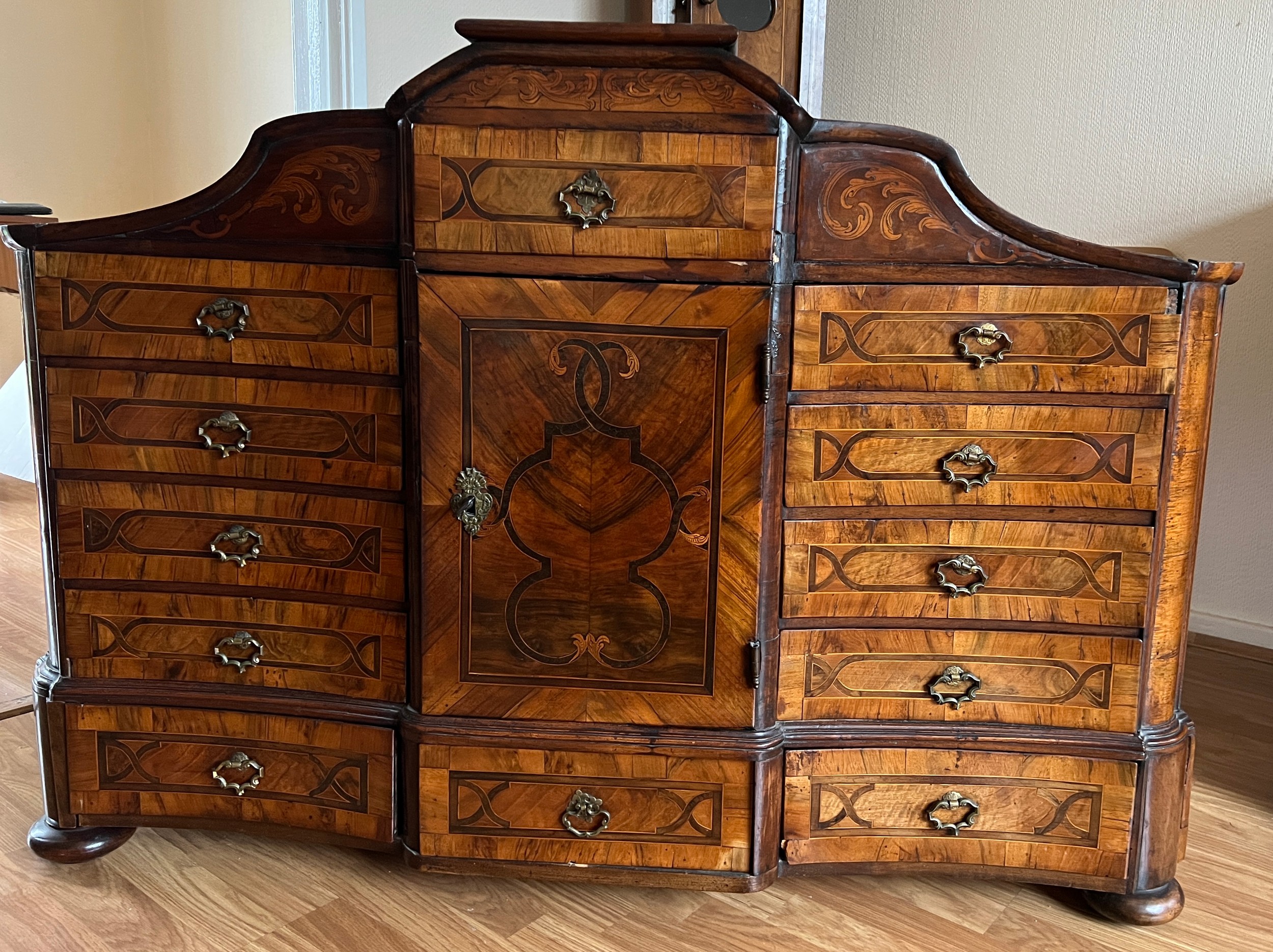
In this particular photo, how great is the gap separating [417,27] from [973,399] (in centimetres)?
162

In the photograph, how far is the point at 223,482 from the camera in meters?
1.49

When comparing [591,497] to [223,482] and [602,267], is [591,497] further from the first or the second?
[223,482]

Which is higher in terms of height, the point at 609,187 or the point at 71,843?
the point at 609,187

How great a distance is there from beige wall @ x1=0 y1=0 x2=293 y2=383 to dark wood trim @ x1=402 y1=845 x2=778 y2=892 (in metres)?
2.48

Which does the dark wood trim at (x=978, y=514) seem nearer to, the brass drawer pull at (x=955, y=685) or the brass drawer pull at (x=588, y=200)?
the brass drawer pull at (x=955, y=685)

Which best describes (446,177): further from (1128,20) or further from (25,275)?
(1128,20)

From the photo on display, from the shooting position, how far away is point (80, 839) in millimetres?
1601

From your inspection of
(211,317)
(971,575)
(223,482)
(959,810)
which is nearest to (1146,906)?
(959,810)

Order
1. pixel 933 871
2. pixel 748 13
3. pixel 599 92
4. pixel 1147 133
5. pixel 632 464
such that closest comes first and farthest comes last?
pixel 599 92 < pixel 632 464 < pixel 933 871 < pixel 748 13 < pixel 1147 133

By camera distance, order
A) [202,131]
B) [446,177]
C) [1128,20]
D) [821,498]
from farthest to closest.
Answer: [202,131] → [1128,20] → [821,498] → [446,177]

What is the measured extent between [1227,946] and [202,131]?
332cm

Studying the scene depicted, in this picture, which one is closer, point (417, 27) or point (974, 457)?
point (974, 457)

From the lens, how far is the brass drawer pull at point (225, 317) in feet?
4.68

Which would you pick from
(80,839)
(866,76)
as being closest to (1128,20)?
(866,76)
